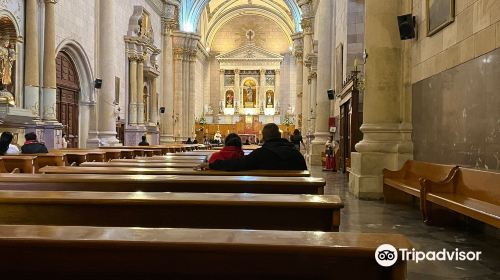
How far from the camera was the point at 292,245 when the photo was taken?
1579 millimetres

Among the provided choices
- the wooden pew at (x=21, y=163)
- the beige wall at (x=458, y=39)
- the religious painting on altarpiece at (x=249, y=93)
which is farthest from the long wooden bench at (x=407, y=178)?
the religious painting on altarpiece at (x=249, y=93)

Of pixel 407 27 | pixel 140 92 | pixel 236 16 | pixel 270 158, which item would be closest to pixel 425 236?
pixel 270 158

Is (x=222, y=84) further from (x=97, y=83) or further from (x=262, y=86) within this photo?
(x=97, y=83)

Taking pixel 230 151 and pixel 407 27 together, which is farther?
pixel 407 27

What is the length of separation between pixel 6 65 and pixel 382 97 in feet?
28.2

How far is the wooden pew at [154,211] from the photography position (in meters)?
2.71

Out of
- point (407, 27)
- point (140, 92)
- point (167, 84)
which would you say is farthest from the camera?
point (167, 84)

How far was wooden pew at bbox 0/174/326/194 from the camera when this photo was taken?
12.3 feet

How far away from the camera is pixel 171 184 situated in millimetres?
3857

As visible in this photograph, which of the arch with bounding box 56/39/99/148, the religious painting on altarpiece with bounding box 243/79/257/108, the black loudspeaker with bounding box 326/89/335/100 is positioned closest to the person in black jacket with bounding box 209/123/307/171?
the black loudspeaker with bounding box 326/89/335/100

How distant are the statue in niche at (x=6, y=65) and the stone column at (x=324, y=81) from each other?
9.90 meters

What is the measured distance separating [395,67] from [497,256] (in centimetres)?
454

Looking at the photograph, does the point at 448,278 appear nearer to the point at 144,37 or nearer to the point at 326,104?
the point at 326,104

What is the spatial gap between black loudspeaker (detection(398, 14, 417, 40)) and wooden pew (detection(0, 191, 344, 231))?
5.44 m
